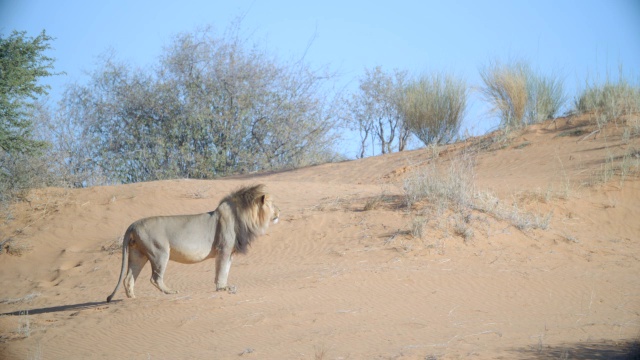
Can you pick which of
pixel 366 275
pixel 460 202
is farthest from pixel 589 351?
pixel 460 202

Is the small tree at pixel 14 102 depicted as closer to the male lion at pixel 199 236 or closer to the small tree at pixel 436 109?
the male lion at pixel 199 236

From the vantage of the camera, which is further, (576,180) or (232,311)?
(576,180)

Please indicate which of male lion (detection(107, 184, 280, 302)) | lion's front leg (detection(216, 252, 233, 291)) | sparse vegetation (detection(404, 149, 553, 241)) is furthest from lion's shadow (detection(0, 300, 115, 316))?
sparse vegetation (detection(404, 149, 553, 241))

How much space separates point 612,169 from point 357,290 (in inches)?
349

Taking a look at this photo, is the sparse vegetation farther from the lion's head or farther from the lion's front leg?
the lion's front leg

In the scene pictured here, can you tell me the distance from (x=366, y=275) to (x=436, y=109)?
1470cm

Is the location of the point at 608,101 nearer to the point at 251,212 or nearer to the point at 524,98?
the point at 524,98

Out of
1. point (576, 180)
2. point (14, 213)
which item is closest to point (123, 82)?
point (14, 213)

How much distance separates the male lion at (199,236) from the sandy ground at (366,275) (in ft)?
1.60

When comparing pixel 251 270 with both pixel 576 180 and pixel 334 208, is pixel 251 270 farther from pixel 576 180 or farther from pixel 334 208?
pixel 576 180

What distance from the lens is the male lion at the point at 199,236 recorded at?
9.16 m

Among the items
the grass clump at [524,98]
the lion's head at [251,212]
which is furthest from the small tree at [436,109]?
the lion's head at [251,212]

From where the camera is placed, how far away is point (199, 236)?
942cm

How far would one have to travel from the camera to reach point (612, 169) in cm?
1549
